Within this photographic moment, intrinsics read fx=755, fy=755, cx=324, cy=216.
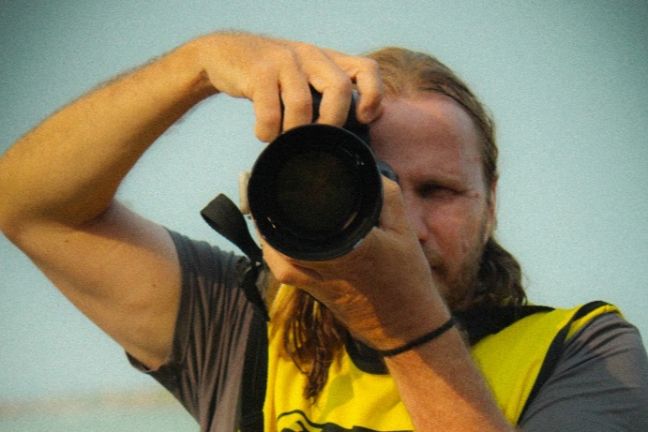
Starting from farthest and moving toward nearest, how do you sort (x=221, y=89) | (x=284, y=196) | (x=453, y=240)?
(x=453, y=240) < (x=221, y=89) < (x=284, y=196)

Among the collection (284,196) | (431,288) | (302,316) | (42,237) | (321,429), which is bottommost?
(321,429)

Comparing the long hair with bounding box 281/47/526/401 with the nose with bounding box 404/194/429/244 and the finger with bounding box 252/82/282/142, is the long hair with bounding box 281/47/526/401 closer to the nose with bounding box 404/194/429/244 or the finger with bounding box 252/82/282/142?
the nose with bounding box 404/194/429/244

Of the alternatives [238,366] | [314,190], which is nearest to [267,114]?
[314,190]

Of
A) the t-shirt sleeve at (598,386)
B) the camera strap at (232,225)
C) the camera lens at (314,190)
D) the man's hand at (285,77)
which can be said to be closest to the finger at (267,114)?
the man's hand at (285,77)

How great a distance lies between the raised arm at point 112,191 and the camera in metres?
1.34

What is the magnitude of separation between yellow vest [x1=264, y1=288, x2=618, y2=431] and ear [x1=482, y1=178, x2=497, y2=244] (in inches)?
11.2

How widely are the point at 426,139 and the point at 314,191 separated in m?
0.53

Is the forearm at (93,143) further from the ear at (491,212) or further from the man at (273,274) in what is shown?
the ear at (491,212)

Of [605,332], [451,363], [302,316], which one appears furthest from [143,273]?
[605,332]

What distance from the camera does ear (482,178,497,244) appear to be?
65.5 inches

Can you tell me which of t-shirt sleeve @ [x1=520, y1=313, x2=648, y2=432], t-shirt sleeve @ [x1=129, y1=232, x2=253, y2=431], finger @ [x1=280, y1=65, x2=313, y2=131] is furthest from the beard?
finger @ [x1=280, y1=65, x2=313, y2=131]

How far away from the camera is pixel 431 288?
3.40 feet

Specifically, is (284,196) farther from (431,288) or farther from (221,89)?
(221,89)

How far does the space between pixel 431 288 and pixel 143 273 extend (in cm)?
67
